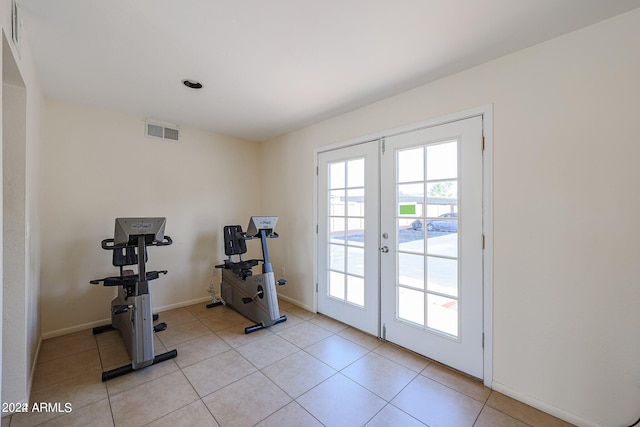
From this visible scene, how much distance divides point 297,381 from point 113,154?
316 centimetres

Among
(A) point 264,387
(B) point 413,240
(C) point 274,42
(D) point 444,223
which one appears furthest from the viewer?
(B) point 413,240

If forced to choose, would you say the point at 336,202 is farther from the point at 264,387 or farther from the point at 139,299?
the point at 139,299

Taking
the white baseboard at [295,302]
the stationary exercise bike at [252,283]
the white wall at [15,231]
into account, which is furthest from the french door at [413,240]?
the white wall at [15,231]

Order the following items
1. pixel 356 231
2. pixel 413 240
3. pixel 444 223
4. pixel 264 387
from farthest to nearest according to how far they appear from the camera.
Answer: pixel 356 231 → pixel 413 240 → pixel 444 223 → pixel 264 387

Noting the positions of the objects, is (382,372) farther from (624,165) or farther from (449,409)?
(624,165)

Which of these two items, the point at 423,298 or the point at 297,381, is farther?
the point at 423,298

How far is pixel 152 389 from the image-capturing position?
1976 millimetres

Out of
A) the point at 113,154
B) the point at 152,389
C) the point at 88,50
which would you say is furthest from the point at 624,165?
the point at 113,154

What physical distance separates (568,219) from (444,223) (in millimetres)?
770

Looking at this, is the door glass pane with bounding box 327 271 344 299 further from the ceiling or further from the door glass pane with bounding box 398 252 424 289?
the ceiling

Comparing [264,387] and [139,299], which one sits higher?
[139,299]

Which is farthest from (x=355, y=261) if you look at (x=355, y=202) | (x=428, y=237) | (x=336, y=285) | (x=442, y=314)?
(x=442, y=314)

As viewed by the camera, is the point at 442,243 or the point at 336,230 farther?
the point at 336,230

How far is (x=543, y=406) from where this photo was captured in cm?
175
